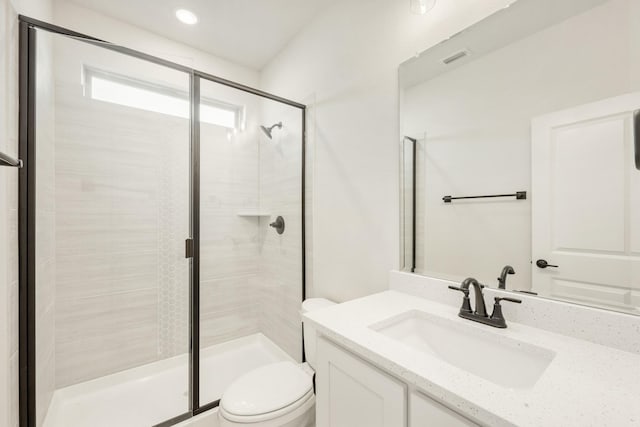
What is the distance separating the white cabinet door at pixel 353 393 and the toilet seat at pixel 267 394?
12.6 inches

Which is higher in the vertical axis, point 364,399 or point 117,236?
point 117,236

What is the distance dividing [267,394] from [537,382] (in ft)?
3.46

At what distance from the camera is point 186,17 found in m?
1.82

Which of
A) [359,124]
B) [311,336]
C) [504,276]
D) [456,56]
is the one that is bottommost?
[311,336]

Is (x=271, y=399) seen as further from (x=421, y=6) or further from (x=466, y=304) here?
(x=421, y=6)

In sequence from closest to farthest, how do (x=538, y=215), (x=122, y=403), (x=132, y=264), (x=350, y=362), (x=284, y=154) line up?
(x=350, y=362)
(x=538, y=215)
(x=122, y=403)
(x=132, y=264)
(x=284, y=154)

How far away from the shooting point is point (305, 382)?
4.23 feet

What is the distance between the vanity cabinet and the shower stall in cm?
107

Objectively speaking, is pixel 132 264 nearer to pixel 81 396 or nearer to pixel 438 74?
pixel 81 396

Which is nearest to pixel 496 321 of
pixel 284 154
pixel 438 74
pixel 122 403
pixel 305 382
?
pixel 305 382

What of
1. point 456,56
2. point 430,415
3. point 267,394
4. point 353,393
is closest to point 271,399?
point 267,394

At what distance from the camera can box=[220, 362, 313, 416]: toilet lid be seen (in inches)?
44.0

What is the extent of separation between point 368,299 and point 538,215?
27.0 inches

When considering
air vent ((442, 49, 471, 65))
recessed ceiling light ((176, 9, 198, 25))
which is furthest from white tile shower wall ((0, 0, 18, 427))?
air vent ((442, 49, 471, 65))
